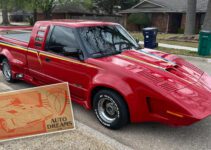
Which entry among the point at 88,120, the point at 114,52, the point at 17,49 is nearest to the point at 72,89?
the point at 88,120

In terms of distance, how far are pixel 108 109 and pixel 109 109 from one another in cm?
3

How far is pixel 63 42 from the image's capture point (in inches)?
182

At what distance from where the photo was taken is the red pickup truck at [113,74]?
136 inches

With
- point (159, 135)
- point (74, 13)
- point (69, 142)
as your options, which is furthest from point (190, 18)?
point (74, 13)

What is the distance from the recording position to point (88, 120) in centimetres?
435

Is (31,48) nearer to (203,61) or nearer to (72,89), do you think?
(72,89)

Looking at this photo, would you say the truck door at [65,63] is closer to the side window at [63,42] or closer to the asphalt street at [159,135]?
the side window at [63,42]

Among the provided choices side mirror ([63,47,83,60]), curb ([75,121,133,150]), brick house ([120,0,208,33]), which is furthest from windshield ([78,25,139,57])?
brick house ([120,0,208,33])

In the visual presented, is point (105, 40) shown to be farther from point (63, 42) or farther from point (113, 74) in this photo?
point (113, 74)

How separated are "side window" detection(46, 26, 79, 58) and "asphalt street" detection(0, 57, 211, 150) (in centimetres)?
119

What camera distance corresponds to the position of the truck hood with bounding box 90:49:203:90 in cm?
366

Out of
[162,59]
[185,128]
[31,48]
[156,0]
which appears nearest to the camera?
[185,128]

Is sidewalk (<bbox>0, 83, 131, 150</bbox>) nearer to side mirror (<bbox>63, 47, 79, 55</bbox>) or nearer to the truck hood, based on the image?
the truck hood

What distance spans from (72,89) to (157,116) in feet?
5.53
